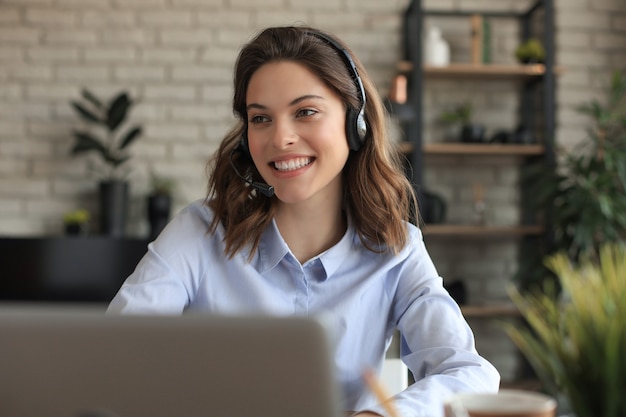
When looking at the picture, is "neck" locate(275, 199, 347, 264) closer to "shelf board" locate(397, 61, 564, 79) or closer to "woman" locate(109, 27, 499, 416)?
"woman" locate(109, 27, 499, 416)

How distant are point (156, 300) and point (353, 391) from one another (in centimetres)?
39

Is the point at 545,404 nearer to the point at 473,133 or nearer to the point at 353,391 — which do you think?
the point at 353,391

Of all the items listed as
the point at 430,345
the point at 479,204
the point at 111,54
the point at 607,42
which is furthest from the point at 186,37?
the point at 430,345

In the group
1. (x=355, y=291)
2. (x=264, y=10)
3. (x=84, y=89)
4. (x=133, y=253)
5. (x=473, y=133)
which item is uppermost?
(x=264, y=10)

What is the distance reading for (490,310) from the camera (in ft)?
13.1

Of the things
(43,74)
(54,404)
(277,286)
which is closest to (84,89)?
(43,74)

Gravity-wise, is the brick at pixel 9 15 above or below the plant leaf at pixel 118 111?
above

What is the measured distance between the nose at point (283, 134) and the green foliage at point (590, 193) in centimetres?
248

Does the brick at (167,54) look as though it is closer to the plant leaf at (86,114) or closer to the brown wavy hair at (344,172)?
the plant leaf at (86,114)

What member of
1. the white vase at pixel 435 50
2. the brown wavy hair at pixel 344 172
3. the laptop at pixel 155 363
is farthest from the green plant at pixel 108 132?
the laptop at pixel 155 363

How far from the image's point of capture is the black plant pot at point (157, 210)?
13.1ft

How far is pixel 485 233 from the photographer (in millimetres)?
4176

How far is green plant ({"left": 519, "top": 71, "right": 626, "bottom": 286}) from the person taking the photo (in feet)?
11.9

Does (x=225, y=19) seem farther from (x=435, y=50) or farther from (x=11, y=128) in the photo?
(x=11, y=128)
